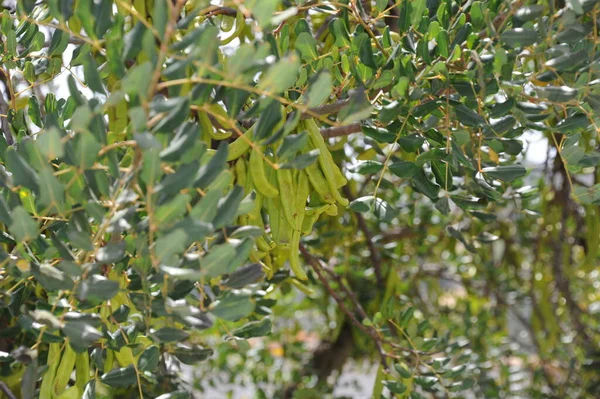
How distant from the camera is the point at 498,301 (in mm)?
1771

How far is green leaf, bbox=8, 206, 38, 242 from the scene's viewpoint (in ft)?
1.29

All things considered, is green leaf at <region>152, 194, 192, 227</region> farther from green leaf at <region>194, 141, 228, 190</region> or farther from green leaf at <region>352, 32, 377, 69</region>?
green leaf at <region>352, 32, 377, 69</region>

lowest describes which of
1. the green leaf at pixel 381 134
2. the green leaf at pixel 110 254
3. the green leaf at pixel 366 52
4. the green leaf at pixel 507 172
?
the green leaf at pixel 507 172

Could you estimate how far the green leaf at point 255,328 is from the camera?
54 cm

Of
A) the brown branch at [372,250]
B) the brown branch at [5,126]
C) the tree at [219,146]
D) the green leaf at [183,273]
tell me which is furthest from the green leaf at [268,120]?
the brown branch at [372,250]

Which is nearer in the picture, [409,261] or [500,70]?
[500,70]

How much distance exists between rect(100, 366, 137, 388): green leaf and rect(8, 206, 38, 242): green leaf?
0.17 meters

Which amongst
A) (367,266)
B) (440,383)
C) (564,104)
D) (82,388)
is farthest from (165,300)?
(367,266)

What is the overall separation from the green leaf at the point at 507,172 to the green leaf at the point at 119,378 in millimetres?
324

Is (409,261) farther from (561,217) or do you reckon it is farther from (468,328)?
(561,217)

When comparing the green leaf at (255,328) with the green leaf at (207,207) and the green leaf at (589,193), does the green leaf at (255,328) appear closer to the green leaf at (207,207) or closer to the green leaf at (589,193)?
the green leaf at (207,207)

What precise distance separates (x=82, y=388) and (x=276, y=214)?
206mm

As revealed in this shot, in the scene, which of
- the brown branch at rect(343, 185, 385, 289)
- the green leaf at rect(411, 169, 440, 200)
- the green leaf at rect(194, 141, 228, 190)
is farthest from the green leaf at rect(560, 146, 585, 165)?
the brown branch at rect(343, 185, 385, 289)

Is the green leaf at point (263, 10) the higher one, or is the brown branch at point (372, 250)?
the green leaf at point (263, 10)
